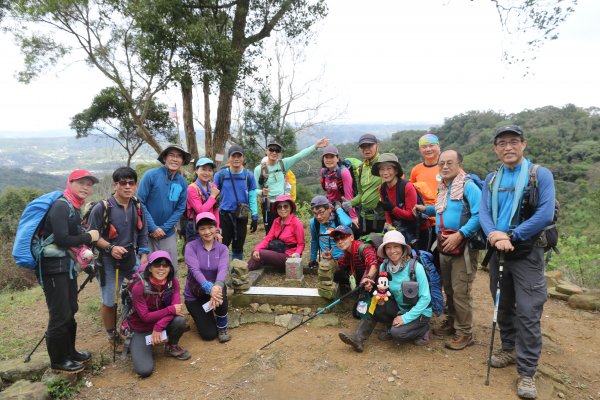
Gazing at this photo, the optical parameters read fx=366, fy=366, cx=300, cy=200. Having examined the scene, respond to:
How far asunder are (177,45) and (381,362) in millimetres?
7322

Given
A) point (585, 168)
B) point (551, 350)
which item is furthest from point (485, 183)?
point (585, 168)

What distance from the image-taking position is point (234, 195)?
5.77 metres

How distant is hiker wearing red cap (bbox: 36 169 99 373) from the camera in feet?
11.2

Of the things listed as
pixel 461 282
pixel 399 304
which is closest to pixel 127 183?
pixel 399 304

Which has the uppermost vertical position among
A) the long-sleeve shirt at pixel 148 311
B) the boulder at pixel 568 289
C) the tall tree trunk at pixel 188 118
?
the tall tree trunk at pixel 188 118

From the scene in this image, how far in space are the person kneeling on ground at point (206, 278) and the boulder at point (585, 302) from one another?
5339mm

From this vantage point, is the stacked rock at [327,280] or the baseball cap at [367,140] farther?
the baseball cap at [367,140]

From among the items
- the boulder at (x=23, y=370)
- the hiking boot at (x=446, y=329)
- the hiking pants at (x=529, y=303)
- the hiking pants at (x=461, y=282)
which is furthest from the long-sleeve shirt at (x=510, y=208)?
the boulder at (x=23, y=370)

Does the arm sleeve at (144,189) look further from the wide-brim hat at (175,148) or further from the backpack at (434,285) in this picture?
the backpack at (434,285)

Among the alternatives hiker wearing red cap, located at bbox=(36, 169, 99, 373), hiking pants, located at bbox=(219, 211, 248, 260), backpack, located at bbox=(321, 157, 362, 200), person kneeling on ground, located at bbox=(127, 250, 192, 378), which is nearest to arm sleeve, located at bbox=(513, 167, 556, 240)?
backpack, located at bbox=(321, 157, 362, 200)

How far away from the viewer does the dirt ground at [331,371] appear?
3.46 m

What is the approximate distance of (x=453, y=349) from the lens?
4.08 meters

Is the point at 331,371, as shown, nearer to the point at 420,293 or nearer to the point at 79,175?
the point at 420,293

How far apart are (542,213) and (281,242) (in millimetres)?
3827
